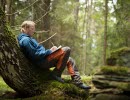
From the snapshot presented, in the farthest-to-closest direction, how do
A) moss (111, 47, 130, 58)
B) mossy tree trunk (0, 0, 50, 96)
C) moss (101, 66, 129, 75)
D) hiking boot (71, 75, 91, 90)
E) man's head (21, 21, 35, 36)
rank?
moss (111, 47, 130, 58) → moss (101, 66, 129, 75) → hiking boot (71, 75, 91, 90) → man's head (21, 21, 35, 36) → mossy tree trunk (0, 0, 50, 96)

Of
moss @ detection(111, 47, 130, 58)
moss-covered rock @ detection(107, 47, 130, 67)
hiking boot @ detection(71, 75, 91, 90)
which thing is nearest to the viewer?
hiking boot @ detection(71, 75, 91, 90)

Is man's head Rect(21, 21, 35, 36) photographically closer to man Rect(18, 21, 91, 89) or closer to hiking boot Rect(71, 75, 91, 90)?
man Rect(18, 21, 91, 89)

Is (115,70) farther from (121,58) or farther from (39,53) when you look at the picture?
(39,53)

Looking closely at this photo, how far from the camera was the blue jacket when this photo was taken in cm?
496

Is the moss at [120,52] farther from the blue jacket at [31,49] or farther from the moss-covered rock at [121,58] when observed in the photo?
the blue jacket at [31,49]

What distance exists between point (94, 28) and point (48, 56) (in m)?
40.2

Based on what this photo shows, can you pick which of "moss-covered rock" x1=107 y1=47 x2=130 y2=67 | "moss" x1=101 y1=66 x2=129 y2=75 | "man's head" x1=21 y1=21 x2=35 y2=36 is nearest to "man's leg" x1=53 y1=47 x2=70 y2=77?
"man's head" x1=21 y1=21 x2=35 y2=36

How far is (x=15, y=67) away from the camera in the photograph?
4539 millimetres

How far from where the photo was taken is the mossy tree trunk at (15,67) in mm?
4379

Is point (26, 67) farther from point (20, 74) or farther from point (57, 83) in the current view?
point (57, 83)

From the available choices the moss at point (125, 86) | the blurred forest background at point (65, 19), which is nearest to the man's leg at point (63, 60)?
the blurred forest background at point (65, 19)

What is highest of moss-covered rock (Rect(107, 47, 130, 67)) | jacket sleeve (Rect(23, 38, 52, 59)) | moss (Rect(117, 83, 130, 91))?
jacket sleeve (Rect(23, 38, 52, 59))

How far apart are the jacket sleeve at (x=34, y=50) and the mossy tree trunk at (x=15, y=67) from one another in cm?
20

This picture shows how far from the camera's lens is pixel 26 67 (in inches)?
186
